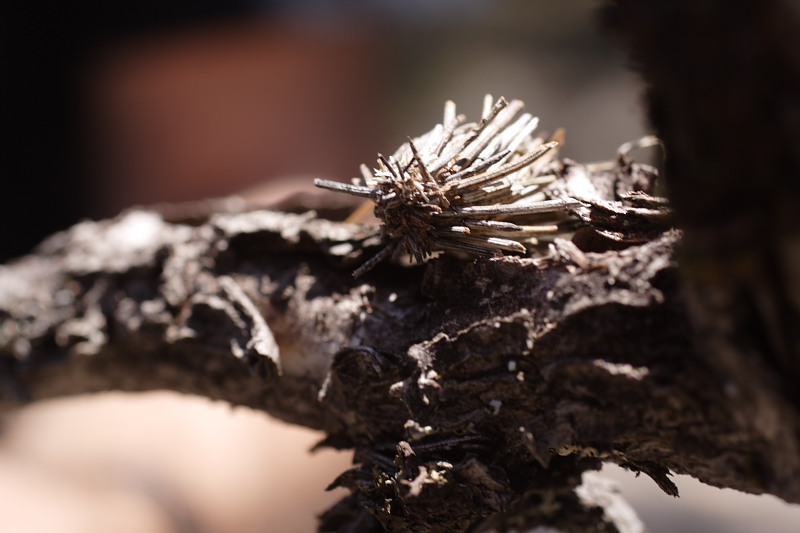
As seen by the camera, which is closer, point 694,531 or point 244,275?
point 244,275

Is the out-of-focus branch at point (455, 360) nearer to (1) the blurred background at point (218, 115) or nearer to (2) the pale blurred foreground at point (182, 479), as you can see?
(2) the pale blurred foreground at point (182, 479)

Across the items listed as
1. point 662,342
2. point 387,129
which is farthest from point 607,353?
point 387,129

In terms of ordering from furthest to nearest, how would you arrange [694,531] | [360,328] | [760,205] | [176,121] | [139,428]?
[176,121]
[139,428]
[694,531]
[360,328]
[760,205]

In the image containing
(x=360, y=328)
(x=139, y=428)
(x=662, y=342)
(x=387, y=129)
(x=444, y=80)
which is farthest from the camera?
(x=444, y=80)

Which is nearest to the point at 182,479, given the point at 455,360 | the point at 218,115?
the point at 455,360

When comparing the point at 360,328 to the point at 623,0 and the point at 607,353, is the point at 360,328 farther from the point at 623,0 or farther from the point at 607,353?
the point at 623,0

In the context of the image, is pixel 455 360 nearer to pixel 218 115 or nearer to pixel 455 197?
pixel 455 197
